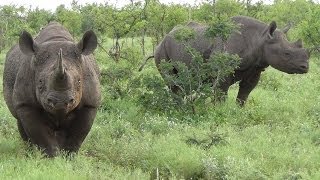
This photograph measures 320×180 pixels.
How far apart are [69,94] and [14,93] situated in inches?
53.3

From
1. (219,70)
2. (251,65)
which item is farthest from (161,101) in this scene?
(251,65)

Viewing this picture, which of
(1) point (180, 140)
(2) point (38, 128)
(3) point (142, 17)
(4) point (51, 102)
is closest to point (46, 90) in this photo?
(4) point (51, 102)

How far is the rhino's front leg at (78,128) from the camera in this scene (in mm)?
5906

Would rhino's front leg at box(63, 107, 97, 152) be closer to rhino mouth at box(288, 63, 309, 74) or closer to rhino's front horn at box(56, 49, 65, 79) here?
rhino's front horn at box(56, 49, 65, 79)

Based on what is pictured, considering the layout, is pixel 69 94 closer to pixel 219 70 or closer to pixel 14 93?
pixel 14 93

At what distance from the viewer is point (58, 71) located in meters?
4.84

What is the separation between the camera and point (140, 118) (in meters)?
9.05

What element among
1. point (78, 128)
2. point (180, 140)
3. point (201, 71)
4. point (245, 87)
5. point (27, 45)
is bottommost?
point (245, 87)

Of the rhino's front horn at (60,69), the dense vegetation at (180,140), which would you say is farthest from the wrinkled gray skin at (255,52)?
the rhino's front horn at (60,69)

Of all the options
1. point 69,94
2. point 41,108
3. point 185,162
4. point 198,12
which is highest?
point 69,94

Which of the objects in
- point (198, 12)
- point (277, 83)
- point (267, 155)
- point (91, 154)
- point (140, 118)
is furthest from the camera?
point (198, 12)

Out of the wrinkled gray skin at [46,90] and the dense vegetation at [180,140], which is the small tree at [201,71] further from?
the wrinkled gray skin at [46,90]

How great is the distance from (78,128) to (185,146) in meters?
1.32

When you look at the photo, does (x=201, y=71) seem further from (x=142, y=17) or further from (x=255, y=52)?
(x=142, y=17)
